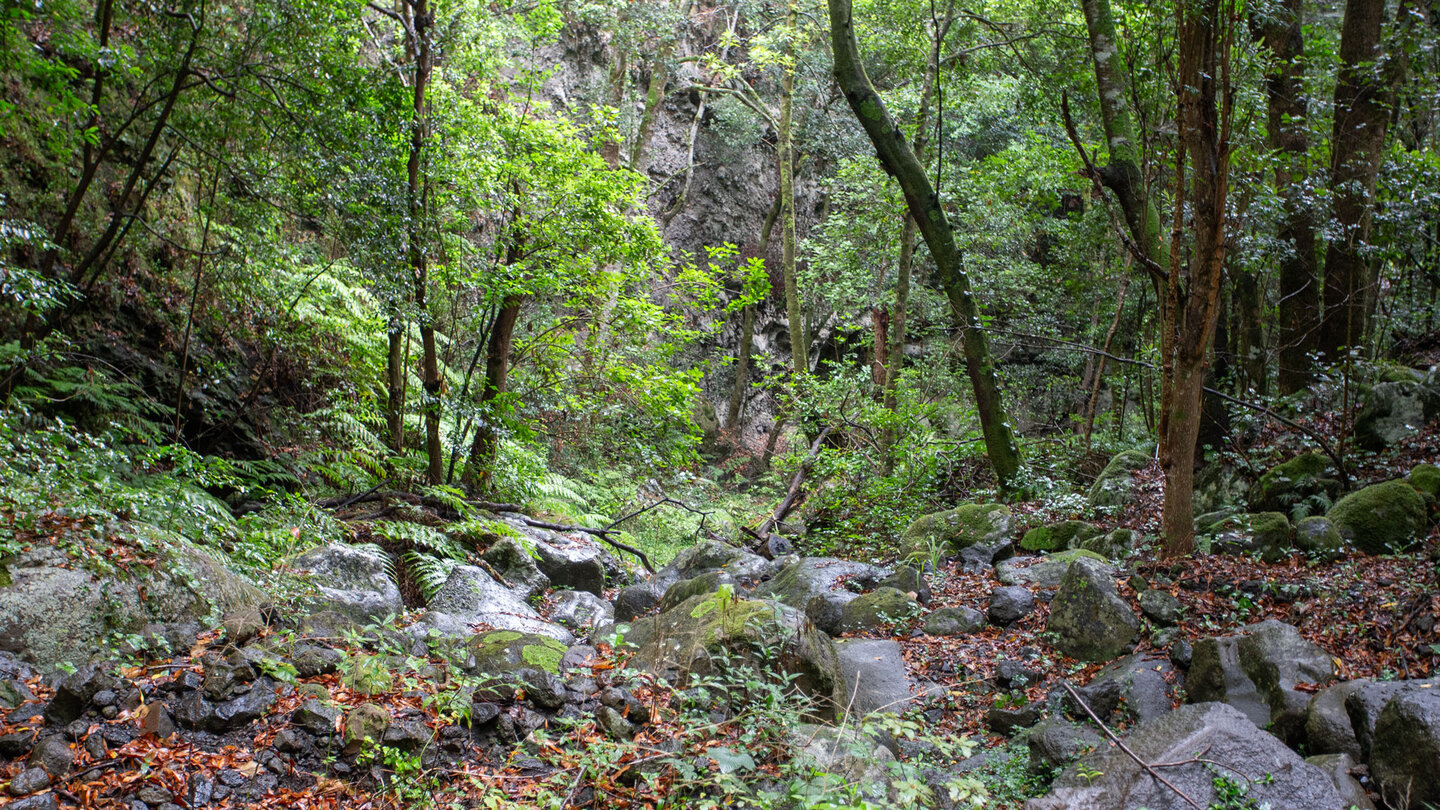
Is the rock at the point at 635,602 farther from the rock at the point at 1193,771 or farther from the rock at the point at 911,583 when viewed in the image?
the rock at the point at 1193,771

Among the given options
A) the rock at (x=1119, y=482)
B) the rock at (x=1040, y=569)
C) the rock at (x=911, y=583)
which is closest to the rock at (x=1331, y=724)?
the rock at (x=1040, y=569)

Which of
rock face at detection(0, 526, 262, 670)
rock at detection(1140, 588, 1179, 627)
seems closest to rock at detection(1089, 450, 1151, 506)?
rock at detection(1140, 588, 1179, 627)

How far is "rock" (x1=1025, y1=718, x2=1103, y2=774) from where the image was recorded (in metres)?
3.74

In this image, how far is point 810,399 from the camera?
11148 mm

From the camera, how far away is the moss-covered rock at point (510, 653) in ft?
13.1

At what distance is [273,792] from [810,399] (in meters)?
8.84

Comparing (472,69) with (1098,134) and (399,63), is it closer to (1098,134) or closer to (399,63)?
(399,63)

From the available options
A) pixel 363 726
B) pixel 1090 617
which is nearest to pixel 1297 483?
pixel 1090 617

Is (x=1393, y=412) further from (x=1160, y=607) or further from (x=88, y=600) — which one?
(x=88, y=600)

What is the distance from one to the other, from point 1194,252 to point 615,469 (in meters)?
7.68

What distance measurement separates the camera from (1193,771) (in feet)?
10.5

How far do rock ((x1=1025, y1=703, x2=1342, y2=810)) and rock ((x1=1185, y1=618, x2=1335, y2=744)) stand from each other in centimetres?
37

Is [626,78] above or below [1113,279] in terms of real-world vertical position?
above

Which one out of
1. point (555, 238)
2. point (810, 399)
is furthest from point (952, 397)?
point (555, 238)
